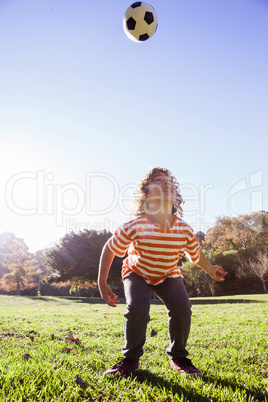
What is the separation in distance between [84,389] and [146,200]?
1995 millimetres

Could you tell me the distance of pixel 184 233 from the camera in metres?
3.05

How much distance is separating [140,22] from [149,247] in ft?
22.5

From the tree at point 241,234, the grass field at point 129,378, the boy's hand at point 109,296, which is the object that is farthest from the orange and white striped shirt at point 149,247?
the tree at point 241,234

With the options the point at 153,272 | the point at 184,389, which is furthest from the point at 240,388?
the point at 153,272

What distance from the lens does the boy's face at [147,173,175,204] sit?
320cm

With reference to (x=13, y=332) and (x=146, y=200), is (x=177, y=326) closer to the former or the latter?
(x=146, y=200)

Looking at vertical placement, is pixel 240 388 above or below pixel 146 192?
below

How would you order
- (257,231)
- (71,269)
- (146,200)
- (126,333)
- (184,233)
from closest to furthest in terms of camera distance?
1. (126,333)
2. (184,233)
3. (146,200)
4. (71,269)
5. (257,231)

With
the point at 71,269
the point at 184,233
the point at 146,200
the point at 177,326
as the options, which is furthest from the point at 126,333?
the point at 71,269

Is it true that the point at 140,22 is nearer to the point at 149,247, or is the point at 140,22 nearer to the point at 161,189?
the point at 161,189

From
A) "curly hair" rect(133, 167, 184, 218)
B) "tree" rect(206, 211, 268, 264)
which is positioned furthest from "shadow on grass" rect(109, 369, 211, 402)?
"tree" rect(206, 211, 268, 264)

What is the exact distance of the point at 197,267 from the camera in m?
30.5

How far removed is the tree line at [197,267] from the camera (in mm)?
→ 29688

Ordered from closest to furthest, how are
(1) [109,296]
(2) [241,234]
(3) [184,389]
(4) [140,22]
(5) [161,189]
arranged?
(3) [184,389]
(1) [109,296]
(5) [161,189]
(4) [140,22]
(2) [241,234]
